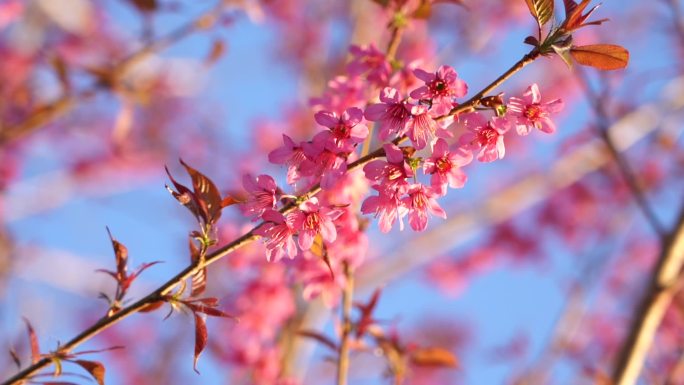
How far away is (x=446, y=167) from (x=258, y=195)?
360mm

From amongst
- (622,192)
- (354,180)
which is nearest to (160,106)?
(622,192)

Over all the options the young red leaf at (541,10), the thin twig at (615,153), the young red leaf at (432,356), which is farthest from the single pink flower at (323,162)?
the thin twig at (615,153)

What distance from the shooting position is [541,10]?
48.8 inches

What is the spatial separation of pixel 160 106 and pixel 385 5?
584 cm

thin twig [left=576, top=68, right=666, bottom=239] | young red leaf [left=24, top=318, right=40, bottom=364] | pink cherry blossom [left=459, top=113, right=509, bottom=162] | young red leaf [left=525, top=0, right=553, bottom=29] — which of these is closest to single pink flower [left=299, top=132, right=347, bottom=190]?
pink cherry blossom [left=459, top=113, right=509, bottom=162]

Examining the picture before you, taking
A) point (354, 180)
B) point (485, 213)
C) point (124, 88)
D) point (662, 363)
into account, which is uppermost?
point (485, 213)

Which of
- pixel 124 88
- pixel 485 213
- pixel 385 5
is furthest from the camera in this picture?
pixel 485 213

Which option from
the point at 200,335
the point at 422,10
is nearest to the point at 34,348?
the point at 200,335

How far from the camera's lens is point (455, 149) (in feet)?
4.07

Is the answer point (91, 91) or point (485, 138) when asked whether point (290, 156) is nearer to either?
point (485, 138)

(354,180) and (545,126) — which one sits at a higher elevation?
(354,180)

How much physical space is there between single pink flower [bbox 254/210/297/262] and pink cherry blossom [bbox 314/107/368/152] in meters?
0.17

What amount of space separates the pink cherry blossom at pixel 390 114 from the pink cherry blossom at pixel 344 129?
0.04 metres

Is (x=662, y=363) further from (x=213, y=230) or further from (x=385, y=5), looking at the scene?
(x=213, y=230)
